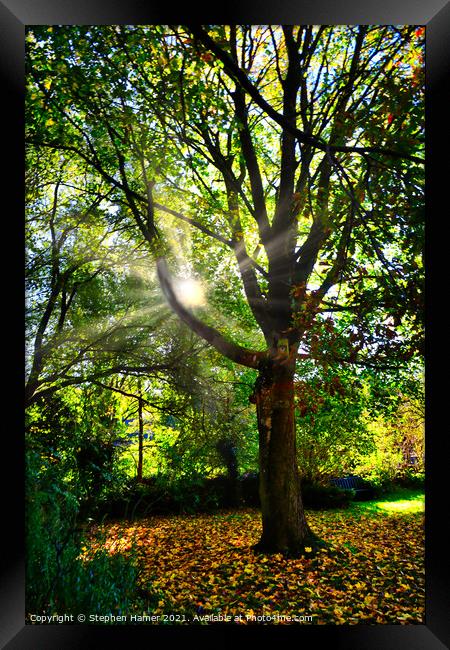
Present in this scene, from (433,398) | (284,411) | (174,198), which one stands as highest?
(174,198)

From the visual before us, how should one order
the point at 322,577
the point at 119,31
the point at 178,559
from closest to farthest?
the point at 119,31
the point at 322,577
the point at 178,559

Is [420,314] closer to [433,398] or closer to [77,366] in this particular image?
[433,398]

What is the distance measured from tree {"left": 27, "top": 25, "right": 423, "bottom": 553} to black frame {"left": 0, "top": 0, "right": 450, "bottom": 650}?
147mm

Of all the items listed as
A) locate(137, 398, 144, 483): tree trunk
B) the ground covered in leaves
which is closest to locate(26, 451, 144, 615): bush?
the ground covered in leaves

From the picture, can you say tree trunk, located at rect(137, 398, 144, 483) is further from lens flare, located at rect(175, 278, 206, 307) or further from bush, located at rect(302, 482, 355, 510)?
bush, located at rect(302, 482, 355, 510)

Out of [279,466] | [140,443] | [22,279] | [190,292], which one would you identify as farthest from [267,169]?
[140,443]

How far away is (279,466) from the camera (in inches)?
156

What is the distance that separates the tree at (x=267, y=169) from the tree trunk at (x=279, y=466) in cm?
1

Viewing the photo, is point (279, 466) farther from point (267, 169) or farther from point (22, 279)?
point (267, 169)

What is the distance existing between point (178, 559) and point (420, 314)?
296 cm

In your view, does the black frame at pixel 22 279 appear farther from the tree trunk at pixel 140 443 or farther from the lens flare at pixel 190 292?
the lens flare at pixel 190 292

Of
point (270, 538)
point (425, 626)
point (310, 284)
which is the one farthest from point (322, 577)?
point (310, 284)

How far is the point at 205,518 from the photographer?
4637 millimetres

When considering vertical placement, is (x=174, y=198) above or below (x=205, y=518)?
above
